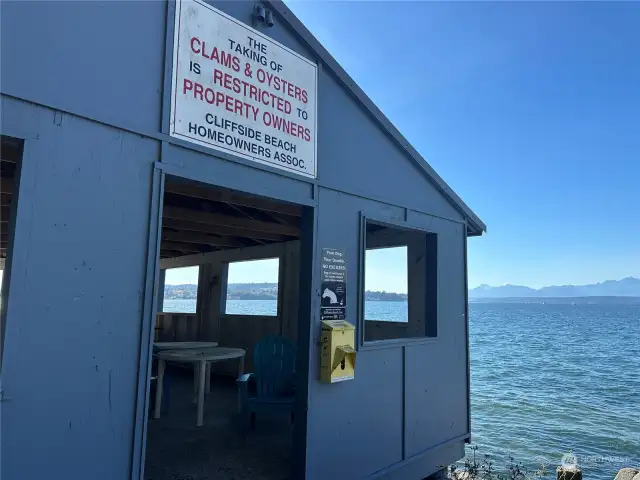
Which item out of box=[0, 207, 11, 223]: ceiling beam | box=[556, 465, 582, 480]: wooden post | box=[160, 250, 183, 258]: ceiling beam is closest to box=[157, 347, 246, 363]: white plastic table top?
box=[0, 207, 11, 223]: ceiling beam

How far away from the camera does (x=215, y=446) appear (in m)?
4.12

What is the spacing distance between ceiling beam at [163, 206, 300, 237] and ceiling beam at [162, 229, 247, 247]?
1407mm

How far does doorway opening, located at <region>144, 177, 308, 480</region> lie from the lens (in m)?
3.87

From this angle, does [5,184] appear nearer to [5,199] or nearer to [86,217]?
[5,199]

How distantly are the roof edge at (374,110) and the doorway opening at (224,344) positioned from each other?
122cm

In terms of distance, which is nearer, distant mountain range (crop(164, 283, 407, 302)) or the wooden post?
the wooden post

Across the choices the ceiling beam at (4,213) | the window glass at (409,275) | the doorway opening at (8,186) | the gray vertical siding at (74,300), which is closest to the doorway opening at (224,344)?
the gray vertical siding at (74,300)

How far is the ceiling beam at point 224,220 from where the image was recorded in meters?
5.30

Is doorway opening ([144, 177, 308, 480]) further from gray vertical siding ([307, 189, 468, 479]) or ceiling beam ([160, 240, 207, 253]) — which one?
gray vertical siding ([307, 189, 468, 479])

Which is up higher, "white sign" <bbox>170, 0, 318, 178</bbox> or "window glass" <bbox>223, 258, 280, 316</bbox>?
"white sign" <bbox>170, 0, 318, 178</bbox>

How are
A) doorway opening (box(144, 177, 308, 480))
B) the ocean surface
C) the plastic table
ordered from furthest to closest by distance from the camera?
the ocean surface
the plastic table
doorway opening (box(144, 177, 308, 480))

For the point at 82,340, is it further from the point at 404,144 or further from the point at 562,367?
the point at 562,367

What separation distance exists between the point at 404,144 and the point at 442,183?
77 centimetres

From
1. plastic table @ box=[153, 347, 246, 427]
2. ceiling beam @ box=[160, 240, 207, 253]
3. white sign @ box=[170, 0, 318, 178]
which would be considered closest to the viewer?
white sign @ box=[170, 0, 318, 178]
